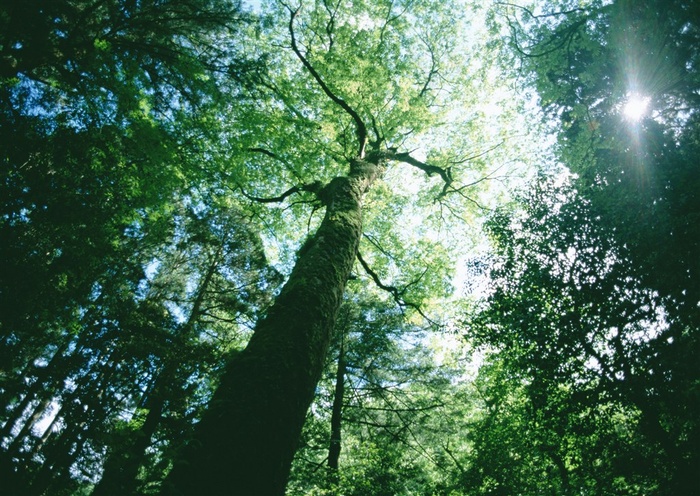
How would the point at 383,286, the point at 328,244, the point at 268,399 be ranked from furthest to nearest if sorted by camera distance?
the point at 383,286
the point at 328,244
the point at 268,399

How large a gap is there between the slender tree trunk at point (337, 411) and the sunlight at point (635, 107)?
10.1 meters

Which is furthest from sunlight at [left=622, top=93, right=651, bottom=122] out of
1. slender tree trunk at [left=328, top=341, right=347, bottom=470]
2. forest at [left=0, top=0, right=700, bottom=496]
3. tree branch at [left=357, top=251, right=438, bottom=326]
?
slender tree trunk at [left=328, top=341, right=347, bottom=470]

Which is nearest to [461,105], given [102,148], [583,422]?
[583,422]

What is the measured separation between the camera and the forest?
3.43 metres

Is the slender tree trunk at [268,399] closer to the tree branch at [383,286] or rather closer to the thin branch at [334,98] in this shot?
the tree branch at [383,286]

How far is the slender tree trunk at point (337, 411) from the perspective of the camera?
33.9 ft

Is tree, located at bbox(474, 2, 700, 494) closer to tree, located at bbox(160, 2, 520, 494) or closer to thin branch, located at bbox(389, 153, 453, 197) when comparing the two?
thin branch, located at bbox(389, 153, 453, 197)

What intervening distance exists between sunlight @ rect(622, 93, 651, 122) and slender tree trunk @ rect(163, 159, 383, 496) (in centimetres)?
523

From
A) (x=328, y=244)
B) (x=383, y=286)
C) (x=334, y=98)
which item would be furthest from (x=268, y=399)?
(x=334, y=98)

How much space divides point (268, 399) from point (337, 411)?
10440 millimetres

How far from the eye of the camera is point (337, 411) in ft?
37.3

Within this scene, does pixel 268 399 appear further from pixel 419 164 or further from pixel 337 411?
pixel 337 411

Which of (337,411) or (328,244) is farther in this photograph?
(337,411)

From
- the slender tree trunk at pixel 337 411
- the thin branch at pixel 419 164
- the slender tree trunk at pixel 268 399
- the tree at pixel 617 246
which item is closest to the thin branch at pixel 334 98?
the thin branch at pixel 419 164
